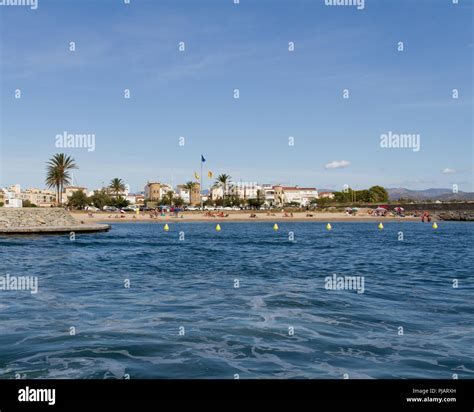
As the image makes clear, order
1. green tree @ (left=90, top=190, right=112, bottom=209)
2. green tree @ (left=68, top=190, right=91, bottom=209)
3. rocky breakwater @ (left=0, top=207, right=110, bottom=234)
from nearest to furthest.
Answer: rocky breakwater @ (left=0, top=207, right=110, bottom=234)
green tree @ (left=68, top=190, right=91, bottom=209)
green tree @ (left=90, top=190, right=112, bottom=209)

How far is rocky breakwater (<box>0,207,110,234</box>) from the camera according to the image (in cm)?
5928

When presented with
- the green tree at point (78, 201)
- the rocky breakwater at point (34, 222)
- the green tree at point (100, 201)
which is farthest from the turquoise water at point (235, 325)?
the green tree at point (100, 201)

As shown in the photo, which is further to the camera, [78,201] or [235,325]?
[78,201]

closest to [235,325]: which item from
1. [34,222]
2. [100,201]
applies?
[34,222]

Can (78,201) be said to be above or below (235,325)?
above

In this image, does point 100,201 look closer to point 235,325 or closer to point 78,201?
point 78,201

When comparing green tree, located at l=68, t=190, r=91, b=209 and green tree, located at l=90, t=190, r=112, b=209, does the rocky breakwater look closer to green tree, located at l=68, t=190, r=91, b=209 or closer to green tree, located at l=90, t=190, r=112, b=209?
green tree, located at l=68, t=190, r=91, b=209

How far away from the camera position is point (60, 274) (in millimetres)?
25344

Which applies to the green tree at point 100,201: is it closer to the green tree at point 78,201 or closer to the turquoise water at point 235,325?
the green tree at point 78,201

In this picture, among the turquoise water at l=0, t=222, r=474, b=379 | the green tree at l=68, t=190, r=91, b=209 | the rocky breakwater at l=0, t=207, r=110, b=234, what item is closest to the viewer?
the turquoise water at l=0, t=222, r=474, b=379

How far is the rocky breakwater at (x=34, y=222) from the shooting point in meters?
59.3

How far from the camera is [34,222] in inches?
2480

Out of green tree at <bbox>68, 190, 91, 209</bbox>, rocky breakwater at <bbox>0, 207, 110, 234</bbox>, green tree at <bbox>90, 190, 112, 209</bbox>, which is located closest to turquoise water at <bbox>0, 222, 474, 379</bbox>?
rocky breakwater at <bbox>0, 207, 110, 234</bbox>
